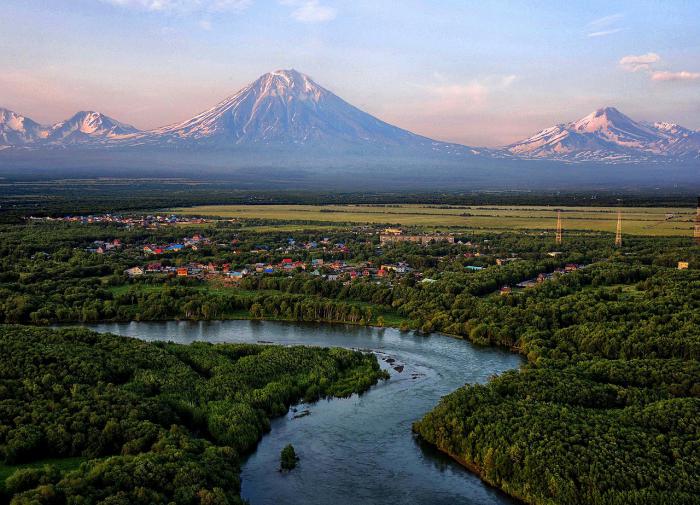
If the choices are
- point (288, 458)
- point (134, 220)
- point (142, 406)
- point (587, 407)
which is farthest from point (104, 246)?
point (587, 407)

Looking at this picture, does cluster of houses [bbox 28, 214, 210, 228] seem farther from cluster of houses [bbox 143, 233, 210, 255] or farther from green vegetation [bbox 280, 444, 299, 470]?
green vegetation [bbox 280, 444, 299, 470]

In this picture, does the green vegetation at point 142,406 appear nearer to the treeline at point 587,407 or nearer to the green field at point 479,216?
the treeline at point 587,407

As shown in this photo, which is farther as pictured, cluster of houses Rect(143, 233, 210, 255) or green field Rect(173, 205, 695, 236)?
green field Rect(173, 205, 695, 236)

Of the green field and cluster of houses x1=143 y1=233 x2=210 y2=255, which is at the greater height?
the green field

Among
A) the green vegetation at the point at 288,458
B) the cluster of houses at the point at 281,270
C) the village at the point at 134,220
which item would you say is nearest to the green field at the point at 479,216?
the village at the point at 134,220

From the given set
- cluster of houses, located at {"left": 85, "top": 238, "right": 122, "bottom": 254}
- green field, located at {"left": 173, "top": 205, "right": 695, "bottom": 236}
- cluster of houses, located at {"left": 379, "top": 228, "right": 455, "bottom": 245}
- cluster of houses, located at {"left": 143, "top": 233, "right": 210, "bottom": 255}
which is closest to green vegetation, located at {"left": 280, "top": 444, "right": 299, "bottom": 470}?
cluster of houses, located at {"left": 143, "top": 233, "right": 210, "bottom": 255}

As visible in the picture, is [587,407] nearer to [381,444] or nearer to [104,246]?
[381,444]

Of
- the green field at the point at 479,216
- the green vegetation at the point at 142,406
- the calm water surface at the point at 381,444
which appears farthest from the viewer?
the green field at the point at 479,216
